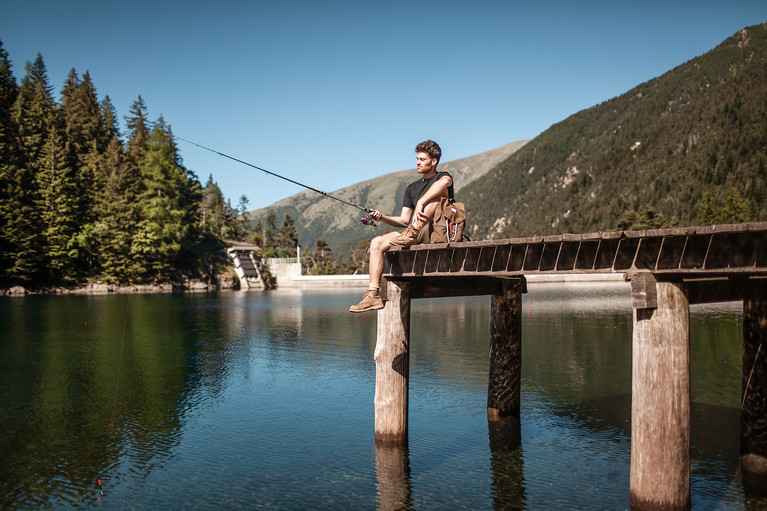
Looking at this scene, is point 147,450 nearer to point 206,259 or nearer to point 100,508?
point 100,508

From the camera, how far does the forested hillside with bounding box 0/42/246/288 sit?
7675cm

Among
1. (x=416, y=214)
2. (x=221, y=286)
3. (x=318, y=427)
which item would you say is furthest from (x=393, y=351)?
(x=221, y=286)

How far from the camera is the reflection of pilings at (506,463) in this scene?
35.6 feet

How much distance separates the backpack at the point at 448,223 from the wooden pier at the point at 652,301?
0.30 metres

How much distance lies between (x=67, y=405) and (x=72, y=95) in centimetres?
11353

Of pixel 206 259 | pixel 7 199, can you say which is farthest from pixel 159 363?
pixel 206 259

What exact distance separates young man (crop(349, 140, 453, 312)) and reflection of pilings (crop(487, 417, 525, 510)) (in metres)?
4.19

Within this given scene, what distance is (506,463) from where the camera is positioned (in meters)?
12.6

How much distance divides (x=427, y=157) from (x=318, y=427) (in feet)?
26.7

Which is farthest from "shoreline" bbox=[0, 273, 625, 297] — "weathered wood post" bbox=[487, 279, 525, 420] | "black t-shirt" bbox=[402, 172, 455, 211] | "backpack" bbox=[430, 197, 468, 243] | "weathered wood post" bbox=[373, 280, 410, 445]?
"black t-shirt" bbox=[402, 172, 455, 211]

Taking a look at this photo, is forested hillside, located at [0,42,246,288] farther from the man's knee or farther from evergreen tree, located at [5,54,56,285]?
the man's knee

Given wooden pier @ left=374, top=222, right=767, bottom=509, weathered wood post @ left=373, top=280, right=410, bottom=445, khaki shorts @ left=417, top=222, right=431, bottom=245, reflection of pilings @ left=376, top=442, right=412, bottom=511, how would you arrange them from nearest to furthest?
wooden pier @ left=374, top=222, right=767, bottom=509, reflection of pilings @ left=376, top=442, right=412, bottom=511, khaki shorts @ left=417, top=222, right=431, bottom=245, weathered wood post @ left=373, top=280, right=410, bottom=445

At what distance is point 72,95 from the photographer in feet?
374

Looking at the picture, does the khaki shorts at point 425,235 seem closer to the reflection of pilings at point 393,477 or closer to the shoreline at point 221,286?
the reflection of pilings at point 393,477
